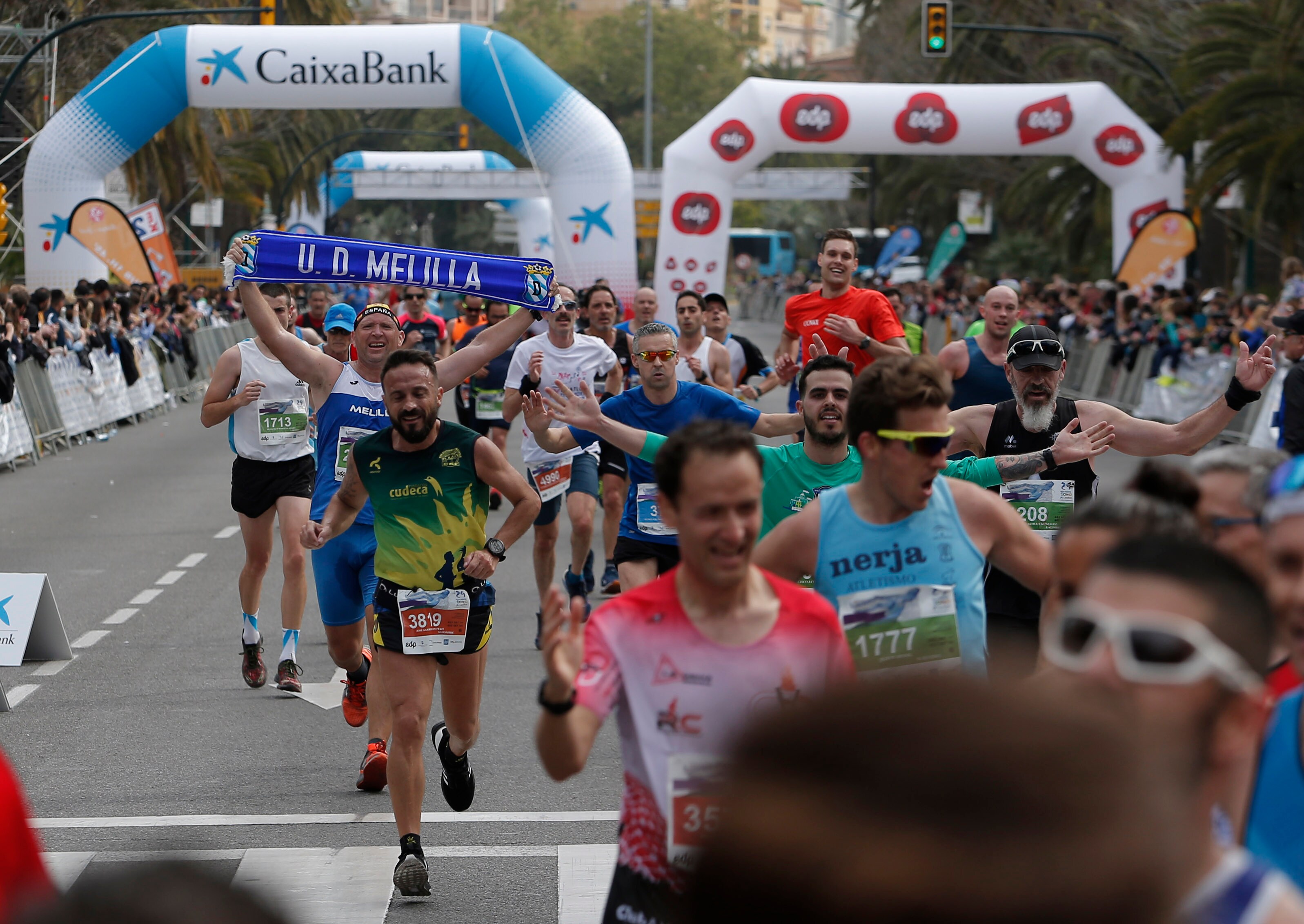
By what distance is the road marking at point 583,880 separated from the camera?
212 inches

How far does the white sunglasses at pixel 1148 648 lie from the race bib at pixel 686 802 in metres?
1.43

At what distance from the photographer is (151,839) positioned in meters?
6.01

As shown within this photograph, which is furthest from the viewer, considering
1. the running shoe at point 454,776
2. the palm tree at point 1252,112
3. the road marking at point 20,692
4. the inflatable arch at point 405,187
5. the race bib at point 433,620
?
the inflatable arch at point 405,187

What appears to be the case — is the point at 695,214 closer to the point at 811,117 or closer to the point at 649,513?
the point at 811,117

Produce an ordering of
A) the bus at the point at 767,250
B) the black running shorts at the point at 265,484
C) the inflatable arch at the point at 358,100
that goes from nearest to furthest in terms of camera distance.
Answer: the black running shorts at the point at 265,484
the inflatable arch at the point at 358,100
the bus at the point at 767,250

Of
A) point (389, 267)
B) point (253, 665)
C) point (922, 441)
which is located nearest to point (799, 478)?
point (922, 441)

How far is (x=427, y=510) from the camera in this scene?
6000 millimetres

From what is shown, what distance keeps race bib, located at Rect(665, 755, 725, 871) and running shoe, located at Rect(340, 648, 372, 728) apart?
460 centimetres

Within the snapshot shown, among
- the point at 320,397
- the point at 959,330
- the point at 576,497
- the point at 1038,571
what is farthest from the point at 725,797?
the point at 959,330

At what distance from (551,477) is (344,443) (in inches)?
110

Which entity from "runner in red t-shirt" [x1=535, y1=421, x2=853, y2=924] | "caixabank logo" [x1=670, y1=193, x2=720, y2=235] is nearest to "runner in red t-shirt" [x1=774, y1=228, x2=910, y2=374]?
"runner in red t-shirt" [x1=535, y1=421, x2=853, y2=924]

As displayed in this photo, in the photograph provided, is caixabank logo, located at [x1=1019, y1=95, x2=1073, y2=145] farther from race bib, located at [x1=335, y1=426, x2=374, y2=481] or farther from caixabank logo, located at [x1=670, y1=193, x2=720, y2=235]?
race bib, located at [x1=335, y1=426, x2=374, y2=481]

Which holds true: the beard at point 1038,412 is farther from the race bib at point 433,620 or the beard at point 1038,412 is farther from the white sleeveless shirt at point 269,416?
the white sleeveless shirt at point 269,416

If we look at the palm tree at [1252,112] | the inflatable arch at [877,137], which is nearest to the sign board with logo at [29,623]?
the palm tree at [1252,112]
